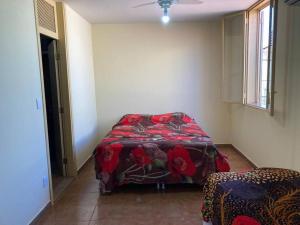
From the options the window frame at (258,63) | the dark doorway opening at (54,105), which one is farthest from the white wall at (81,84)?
the window frame at (258,63)

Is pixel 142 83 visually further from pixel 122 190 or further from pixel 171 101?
pixel 122 190

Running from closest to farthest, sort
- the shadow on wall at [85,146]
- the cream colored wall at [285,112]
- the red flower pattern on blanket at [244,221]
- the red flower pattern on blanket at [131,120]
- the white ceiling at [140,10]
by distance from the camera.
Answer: the red flower pattern on blanket at [244,221] < the cream colored wall at [285,112] < the white ceiling at [140,10] < the shadow on wall at [85,146] < the red flower pattern on blanket at [131,120]

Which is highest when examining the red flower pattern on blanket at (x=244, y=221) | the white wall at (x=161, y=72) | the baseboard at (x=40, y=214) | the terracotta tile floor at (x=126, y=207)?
the white wall at (x=161, y=72)

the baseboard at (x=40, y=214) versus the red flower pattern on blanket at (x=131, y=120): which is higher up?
the red flower pattern on blanket at (x=131, y=120)

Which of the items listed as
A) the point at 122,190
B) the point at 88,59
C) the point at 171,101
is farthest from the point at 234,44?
the point at 122,190

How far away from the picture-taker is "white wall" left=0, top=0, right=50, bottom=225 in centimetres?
212

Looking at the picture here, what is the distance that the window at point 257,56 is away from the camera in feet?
12.6

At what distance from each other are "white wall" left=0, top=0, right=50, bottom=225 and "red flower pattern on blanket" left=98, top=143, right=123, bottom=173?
66 centimetres

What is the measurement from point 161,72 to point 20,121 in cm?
314

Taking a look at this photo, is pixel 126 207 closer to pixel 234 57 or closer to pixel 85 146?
pixel 85 146

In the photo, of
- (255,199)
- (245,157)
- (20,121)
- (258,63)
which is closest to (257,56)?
(258,63)

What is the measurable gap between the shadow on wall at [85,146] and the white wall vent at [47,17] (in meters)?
1.65

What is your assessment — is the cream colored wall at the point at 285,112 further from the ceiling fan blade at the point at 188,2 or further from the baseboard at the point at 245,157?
the ceiling fan blade at the point at 188,2

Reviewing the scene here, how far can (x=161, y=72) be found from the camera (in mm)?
5012
